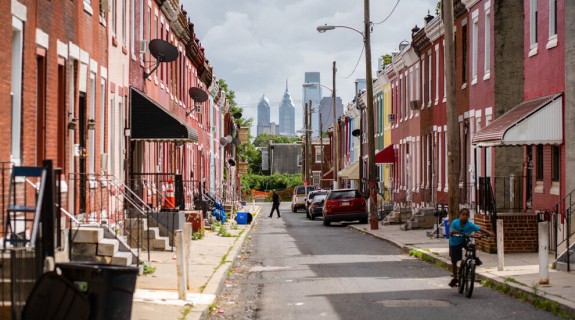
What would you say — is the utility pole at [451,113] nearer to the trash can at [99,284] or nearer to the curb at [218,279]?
the curb at [218,279]

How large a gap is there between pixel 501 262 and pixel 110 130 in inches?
399

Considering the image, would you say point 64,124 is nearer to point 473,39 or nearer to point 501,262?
point 501,262

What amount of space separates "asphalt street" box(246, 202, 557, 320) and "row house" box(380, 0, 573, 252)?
11.2 feet

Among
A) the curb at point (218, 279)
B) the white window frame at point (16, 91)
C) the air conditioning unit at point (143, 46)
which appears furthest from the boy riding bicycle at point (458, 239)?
the air conditioning unit at point (143, 46)

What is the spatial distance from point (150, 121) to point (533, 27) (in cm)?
1033

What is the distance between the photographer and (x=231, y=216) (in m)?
51.4

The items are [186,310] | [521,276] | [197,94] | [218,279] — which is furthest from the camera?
[197,94]

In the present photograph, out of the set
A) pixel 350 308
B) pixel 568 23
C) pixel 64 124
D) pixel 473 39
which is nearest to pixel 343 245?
pixel 473 39

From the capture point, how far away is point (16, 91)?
613 inches

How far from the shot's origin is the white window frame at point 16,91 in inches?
611

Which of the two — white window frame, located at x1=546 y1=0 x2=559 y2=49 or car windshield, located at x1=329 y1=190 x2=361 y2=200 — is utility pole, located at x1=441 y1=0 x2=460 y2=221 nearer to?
white window frame, located at x1=546 y1=0 x2=559 y2=49

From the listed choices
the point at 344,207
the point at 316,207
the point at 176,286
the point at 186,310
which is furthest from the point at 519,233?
the point at 316,207

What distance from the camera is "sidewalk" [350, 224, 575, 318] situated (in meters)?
15.2

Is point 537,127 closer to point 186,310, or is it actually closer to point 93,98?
point 93,98
